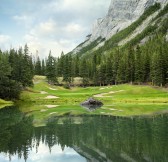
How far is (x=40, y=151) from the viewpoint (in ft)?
91.1

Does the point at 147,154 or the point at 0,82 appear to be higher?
the point at 0,82

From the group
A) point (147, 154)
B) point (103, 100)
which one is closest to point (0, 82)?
point (103, 100)

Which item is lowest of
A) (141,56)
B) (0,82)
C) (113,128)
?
(113,128)

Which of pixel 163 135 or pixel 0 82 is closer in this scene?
pixel 163 135


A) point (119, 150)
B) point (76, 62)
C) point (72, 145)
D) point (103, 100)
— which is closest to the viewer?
point (119, 150)

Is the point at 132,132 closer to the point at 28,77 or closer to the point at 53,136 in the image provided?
the point at 53,136

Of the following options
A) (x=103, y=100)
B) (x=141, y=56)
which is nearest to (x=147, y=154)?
(x=103, y=100)

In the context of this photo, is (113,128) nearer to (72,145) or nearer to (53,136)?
(53,136)

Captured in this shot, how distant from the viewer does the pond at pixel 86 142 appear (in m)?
25.1

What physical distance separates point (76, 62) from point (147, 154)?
145401mm

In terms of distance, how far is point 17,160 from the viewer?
24.4 meters

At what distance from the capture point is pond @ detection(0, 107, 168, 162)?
25141mm

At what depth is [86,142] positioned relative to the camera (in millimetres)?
31469

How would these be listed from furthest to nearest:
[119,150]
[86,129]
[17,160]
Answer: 1. [86,129]
2. [119,150]
3. [17,160]
